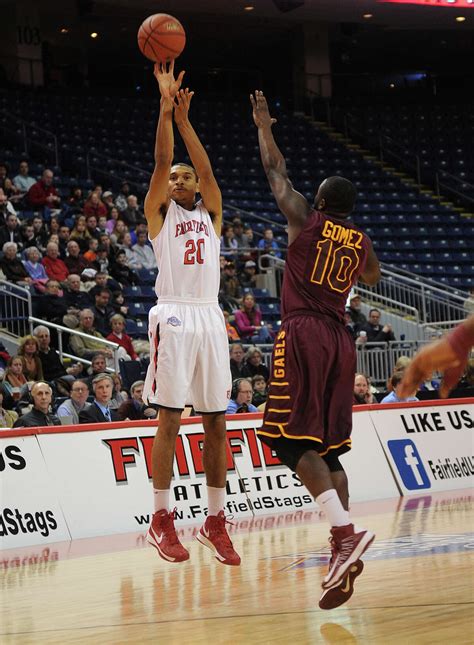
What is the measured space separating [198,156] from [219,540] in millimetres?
2393

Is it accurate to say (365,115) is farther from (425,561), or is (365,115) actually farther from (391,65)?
(425,561)

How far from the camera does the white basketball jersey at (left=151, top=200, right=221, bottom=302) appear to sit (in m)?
6.66

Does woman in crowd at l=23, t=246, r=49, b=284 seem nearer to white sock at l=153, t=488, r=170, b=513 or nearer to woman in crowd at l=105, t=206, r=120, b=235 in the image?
woman in crowd at l=105, t=206, r=120, b=235

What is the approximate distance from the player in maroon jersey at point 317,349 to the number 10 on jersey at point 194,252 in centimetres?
83

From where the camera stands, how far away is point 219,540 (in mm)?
6598

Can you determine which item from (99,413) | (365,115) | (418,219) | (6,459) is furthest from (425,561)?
(365,115)

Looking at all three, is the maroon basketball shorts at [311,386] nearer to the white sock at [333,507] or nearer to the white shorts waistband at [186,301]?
the white sock at [333,507]

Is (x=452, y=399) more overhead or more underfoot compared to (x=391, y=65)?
more underfoot

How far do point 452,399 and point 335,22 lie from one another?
2029 centimetres

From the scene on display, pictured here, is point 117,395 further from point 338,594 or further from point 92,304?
point 338,594

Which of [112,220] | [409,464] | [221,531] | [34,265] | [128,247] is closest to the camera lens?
[221,531]

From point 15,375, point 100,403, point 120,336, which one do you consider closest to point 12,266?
point 120,336

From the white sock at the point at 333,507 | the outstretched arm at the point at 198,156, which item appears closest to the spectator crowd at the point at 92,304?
the outstretched arm at the point at 198,156

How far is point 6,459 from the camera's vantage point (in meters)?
9.09
